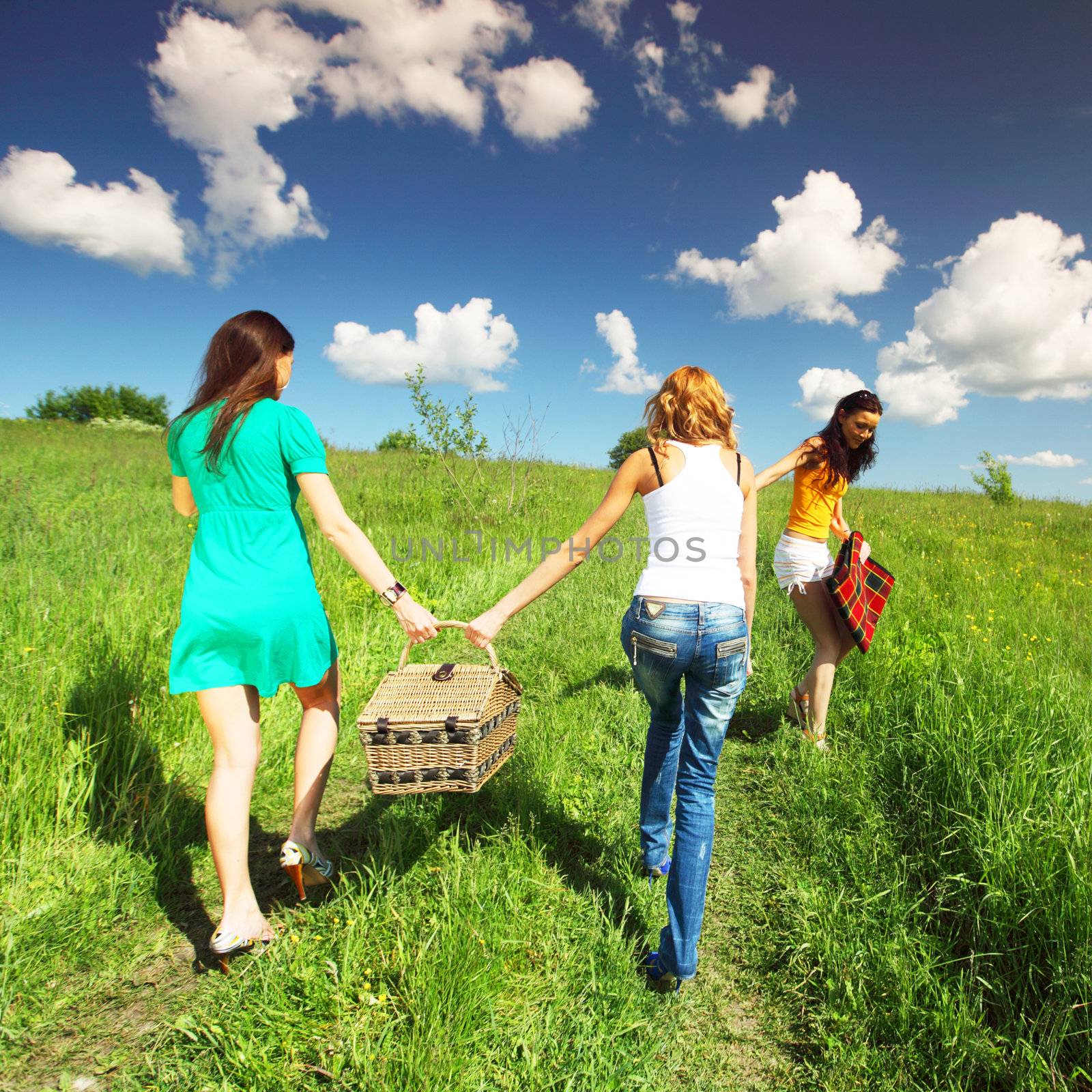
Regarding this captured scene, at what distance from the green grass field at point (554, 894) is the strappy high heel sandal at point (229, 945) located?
0.18ft

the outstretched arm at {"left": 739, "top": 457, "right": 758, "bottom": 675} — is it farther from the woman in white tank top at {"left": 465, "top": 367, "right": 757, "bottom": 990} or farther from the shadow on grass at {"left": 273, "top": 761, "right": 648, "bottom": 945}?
the shadow on grass at {"left": 273, "top": 761, "right": 648, "bottom": 945}

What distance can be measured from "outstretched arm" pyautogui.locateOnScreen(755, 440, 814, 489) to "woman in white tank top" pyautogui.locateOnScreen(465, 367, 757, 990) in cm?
165

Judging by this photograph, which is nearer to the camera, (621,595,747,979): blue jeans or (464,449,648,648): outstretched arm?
(621,595,747,979): blue jeans

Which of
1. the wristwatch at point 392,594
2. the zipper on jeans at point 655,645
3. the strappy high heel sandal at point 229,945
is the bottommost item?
the strappy high heel sandal at point 229,945

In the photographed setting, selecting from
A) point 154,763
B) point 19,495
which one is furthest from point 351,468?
point 154,763

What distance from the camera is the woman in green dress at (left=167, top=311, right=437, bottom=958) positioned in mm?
2168

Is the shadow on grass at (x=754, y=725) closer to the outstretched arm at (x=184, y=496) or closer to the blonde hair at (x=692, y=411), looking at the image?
the blonde hair at (x=692, y=411)

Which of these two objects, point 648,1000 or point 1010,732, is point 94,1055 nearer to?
point 648,1000

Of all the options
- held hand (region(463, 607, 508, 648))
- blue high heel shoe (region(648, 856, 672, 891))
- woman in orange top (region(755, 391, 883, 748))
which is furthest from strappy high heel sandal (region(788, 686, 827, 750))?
held hand (region(463, 607, 508, 648))

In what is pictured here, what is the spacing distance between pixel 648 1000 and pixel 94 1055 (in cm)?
182

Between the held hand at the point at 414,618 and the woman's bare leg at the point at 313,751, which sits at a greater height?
the held hand at the point at 414,618

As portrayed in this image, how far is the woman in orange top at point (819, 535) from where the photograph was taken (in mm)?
3943

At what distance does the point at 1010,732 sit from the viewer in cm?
326

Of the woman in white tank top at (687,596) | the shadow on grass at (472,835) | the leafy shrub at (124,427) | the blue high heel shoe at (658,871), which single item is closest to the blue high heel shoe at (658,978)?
the woman in white tank top at (687,596)
